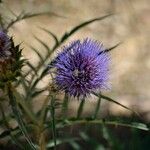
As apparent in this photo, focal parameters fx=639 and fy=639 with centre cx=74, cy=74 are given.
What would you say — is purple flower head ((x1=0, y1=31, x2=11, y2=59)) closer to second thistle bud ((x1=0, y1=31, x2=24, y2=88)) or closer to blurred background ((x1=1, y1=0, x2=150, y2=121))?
second thistle bud ((x1=0, y1=31, x2=24, y2=88))

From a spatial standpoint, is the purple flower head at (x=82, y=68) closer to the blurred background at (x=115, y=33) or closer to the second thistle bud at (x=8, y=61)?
the second thistle bud at (x=8, y=61)

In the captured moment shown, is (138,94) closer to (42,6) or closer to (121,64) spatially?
(121,64)

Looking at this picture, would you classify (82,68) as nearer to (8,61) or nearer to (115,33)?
(8,61)

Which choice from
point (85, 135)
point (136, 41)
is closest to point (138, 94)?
point (136, 41)

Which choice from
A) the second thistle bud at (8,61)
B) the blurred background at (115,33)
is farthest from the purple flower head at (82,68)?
the blurred background at (115,33)

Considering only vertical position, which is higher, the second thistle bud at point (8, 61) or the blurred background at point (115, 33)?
the blurred background at point (115, 33)
